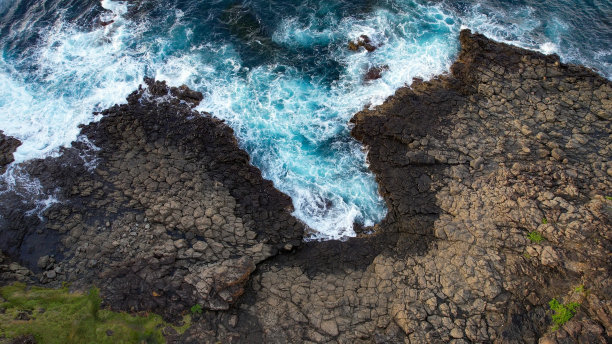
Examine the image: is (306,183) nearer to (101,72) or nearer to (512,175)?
(512,175)

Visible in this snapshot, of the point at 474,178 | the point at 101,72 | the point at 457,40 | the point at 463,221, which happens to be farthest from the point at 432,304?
the point at 101,72

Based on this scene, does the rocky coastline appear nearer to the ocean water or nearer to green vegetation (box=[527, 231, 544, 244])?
green vegetation (box=[527, 231, 544, 244])

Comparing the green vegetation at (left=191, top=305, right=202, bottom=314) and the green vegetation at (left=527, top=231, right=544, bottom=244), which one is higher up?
the green vegetation at (left=527, top=231, right=544, bottom=244)

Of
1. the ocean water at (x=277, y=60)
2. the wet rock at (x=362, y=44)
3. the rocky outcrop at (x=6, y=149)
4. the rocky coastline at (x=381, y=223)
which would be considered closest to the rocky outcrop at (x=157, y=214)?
the rocky coastline at (x=381, y=223)

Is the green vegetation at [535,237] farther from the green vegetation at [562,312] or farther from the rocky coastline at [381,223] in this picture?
the green vegetation at [562,312]

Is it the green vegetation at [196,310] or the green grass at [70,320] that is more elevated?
the green grass at [70,320]

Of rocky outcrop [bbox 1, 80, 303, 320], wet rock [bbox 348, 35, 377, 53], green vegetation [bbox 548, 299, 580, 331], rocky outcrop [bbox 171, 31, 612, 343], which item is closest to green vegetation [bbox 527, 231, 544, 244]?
rocky outcrop [bbox 171, 31, 612, 343]

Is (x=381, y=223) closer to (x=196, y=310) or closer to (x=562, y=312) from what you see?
(x=562, y=312)

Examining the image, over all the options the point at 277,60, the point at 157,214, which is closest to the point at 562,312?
the point at 157,214
